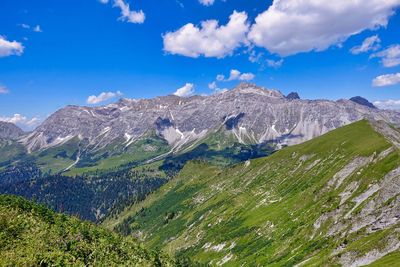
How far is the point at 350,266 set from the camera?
6169 cm

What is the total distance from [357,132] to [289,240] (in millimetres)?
121828

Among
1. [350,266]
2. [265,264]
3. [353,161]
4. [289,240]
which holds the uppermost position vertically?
[353,161]

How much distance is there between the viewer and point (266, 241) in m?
117

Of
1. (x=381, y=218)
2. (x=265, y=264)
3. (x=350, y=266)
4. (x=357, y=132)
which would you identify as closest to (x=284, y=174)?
(x=357, y=132)

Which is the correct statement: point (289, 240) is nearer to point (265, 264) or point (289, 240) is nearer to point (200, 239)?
point (265, 264)

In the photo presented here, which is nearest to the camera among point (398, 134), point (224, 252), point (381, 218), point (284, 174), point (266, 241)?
point (381, 218)

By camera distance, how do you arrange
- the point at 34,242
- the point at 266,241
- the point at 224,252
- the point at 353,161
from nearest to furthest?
the point at 34,242
the point at 266,241
the point at 353,161
the point at 224,252

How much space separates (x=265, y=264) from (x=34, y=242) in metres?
92.4

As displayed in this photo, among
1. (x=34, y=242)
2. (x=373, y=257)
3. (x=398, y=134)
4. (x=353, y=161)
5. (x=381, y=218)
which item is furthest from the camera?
(x=398, y=134)

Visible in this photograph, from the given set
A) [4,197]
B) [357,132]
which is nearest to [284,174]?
[357,132]

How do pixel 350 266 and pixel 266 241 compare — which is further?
pixel 266 241

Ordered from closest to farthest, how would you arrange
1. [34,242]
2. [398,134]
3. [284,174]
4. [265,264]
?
[34,242] → [265,264] → [398,134] → [284,174]

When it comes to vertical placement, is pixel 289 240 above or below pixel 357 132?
below

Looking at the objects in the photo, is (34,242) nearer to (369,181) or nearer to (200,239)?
(369,181)
